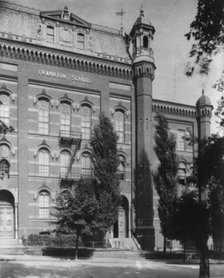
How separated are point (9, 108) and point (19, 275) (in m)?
19.5

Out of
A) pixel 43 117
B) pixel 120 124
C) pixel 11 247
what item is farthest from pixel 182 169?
pixel 11 247

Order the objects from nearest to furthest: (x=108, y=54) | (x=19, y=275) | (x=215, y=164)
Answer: (x=215, y=164), (x=19, y=275), (x=108, y=54)

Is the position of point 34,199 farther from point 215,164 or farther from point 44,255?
point 215,164

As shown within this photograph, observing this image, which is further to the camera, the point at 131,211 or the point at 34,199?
the point at 131,211

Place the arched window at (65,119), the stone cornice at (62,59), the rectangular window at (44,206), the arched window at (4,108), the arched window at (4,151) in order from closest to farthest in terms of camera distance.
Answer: the arched window at (4,151)
the arched window at (4,108)
the rectangular window at (44,206)
the stone cornice at (62,59)
the arched window at (65,119)

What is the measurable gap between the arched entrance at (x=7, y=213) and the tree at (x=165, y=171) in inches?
479

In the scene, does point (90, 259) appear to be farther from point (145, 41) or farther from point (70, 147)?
point (145, 41)

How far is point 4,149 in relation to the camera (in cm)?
3812

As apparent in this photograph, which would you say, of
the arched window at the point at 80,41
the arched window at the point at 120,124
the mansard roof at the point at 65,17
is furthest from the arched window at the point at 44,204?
the mansard roof at the point at 65,17

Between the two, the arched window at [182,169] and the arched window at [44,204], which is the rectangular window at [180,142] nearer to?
the arched window at [182,169]

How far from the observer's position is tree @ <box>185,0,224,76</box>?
14789 millimetres

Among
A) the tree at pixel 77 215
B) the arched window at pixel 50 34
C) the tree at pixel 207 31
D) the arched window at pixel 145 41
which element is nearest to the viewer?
the tree at pixel 207 31

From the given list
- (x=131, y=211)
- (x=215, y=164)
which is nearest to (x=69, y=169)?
(x=131, y=211)

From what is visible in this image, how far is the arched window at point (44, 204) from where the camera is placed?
1523 inches
